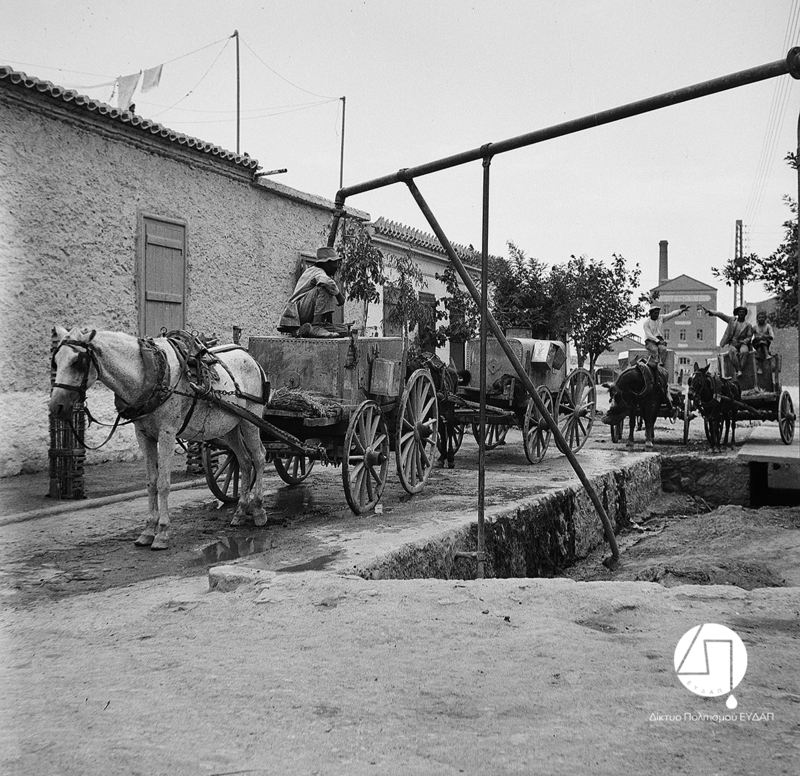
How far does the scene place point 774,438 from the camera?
1443 cm

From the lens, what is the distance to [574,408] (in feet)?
37.8

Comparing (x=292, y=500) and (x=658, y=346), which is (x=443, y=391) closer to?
(x=292, y=500)

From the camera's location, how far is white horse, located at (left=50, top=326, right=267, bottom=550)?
4.87 m

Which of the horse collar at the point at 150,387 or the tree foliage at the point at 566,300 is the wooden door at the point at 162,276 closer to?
the horse collar at the point at 150,387

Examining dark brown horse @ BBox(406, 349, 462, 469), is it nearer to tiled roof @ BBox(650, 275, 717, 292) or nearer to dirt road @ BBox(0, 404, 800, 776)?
dirt road @ BBox(0, 404, 800, 776)

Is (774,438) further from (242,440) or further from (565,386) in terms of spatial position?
(242,440)

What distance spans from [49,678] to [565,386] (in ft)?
30.9

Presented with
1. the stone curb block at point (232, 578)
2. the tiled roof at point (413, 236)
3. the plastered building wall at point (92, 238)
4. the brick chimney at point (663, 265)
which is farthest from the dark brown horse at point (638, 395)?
the brick chimney at point (663, 265)

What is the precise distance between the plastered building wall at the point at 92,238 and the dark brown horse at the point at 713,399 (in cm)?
723

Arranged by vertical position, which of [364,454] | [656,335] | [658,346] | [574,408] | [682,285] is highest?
[682,285]

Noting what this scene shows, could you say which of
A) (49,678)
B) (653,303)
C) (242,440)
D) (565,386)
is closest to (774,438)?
(653,303)

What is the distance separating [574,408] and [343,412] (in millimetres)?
5929

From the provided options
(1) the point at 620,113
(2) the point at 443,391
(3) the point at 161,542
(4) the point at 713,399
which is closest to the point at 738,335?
(4) the point at 713,399
